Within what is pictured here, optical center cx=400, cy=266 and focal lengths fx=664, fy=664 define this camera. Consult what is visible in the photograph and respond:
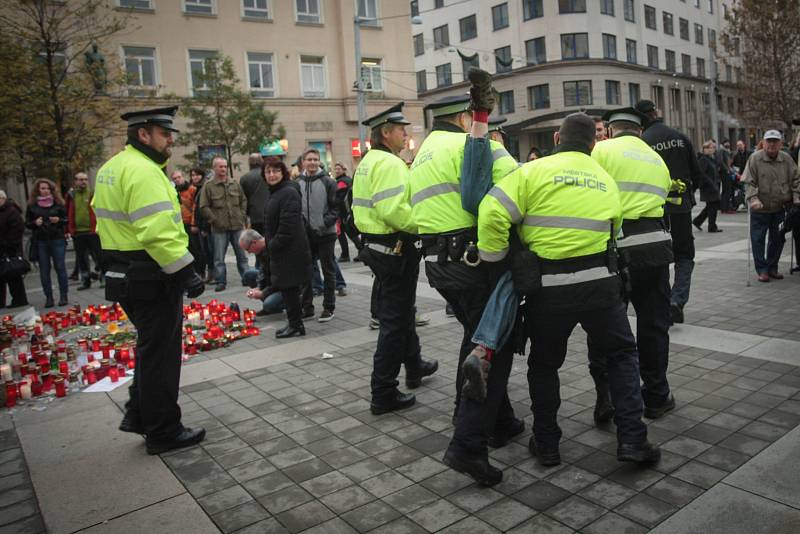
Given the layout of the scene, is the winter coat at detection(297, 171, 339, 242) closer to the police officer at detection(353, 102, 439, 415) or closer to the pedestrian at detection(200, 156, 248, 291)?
the pedestrian at detection(200, 156, 248, 291)

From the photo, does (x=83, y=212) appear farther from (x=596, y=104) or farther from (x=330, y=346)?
(x=596, y=104)

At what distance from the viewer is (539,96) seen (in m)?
47.2

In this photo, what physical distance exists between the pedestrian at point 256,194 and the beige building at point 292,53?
58.5ft

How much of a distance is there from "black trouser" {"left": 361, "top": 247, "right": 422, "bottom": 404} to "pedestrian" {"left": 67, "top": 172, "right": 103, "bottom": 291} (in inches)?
340

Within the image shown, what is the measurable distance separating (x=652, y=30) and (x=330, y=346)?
52700 mm

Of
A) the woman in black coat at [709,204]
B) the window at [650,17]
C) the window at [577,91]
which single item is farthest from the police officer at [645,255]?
the window at [650,17]

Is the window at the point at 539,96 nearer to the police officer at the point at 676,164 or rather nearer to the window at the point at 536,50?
the window at the point at 536,50

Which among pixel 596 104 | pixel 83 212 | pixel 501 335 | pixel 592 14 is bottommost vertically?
pixel 501 335

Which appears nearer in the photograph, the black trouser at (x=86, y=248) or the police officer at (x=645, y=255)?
the police officer at (x=645, y=255)

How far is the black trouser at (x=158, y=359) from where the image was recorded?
4.21 m

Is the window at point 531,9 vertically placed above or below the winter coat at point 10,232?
above

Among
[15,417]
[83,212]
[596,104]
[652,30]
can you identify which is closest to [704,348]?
[15,417]

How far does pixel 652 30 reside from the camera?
169ft

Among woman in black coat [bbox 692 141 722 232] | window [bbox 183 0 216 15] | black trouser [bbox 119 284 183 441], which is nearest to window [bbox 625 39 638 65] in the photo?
window [bbox 183 0 216 15]
